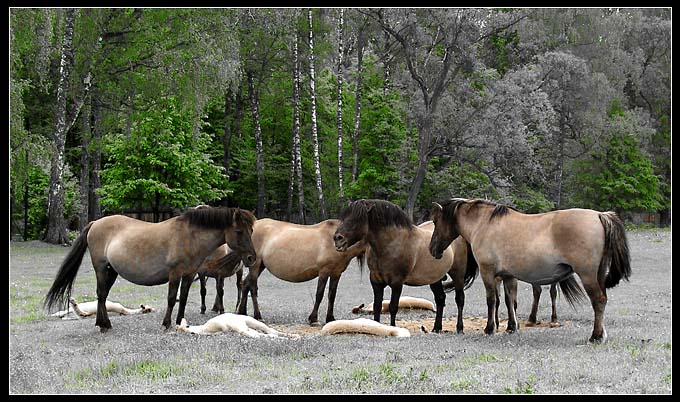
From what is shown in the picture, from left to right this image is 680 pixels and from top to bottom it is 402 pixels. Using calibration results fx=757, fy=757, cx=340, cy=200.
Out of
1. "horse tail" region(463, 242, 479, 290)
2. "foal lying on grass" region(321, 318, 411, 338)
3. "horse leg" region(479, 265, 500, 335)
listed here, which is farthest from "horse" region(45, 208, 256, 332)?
"horse tail" region(463, 242, 479, 290)

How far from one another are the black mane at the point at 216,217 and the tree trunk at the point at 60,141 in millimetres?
16053

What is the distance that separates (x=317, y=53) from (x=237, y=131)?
1027 centimetres

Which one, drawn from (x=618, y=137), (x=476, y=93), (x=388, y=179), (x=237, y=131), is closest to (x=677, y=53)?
(x=476, y=93)

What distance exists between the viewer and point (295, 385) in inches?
283

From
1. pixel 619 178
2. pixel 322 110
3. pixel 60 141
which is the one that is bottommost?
pixel 60 141

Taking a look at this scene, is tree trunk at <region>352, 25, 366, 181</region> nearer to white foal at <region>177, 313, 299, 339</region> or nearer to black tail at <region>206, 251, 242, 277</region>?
black tail at <region>206, 251, 242, 277</region>

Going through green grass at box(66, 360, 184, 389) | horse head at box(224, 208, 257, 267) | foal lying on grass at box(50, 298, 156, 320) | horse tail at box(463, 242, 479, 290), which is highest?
horse head at box(224, 208, 257, 267)

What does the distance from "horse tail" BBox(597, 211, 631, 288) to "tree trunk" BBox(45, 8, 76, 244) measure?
20.5 metres

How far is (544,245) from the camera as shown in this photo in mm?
9812

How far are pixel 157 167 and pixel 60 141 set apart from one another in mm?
7579

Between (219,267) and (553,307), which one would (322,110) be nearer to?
(219,267)

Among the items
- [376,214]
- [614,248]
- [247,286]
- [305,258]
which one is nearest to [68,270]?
[247,286]

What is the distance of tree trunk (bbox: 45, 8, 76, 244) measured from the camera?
27875mm

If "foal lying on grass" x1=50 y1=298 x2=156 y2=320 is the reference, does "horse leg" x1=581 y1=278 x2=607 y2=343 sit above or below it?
above
